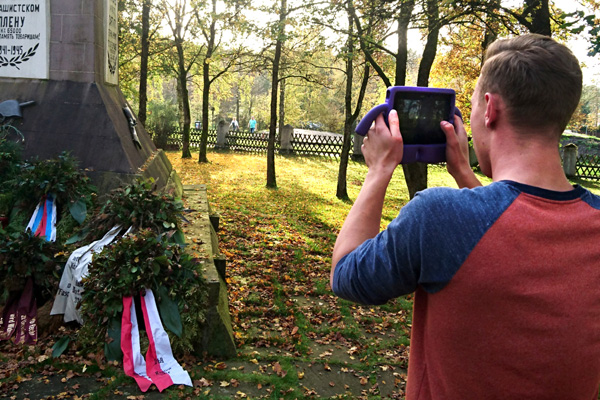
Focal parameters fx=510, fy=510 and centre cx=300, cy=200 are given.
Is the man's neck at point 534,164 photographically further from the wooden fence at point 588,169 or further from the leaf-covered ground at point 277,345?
the wooden fence at point 588,169

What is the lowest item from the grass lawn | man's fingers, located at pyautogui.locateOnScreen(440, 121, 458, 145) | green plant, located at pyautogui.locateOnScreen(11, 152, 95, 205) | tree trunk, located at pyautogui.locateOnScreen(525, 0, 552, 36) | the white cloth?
the grass lawn

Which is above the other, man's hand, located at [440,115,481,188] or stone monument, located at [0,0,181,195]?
stone monument, located at [0,0,181,195]

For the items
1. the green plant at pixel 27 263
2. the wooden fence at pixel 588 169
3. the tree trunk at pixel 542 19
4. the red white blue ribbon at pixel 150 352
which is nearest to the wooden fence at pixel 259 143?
the wooden fence at pixel 588 169

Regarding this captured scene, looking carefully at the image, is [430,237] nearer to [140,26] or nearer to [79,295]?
[79,295]

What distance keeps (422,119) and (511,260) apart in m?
0.62

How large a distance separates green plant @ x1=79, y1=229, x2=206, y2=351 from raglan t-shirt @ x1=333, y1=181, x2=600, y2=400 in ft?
10.7

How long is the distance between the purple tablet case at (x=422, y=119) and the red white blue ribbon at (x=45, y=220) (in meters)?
4.28

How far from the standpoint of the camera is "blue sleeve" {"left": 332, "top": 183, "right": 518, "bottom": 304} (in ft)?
3.60

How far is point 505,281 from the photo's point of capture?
3.52 feet

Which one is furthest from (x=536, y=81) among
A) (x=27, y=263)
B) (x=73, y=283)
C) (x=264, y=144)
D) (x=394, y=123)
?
(x=264, y=144)

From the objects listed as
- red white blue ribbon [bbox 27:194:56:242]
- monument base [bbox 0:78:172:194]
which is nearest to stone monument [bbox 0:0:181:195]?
monument base [bbox 0:78:172:194]

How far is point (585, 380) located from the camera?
114cm

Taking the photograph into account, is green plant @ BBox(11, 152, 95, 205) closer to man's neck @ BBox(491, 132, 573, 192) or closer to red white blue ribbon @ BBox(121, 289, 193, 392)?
red white blue ribbon @ BBox(121, 289, 193, 392)

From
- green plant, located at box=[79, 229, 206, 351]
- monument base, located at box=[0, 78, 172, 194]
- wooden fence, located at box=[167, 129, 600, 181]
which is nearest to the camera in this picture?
green plant, located at box=[79, 229, 206, 351]
